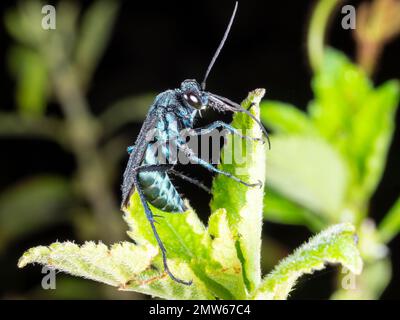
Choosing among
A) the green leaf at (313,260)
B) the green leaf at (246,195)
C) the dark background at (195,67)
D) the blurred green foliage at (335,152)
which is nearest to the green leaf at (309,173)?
the blurred green foliage at (335,152)

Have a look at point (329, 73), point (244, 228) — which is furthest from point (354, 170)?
point (244, 228)

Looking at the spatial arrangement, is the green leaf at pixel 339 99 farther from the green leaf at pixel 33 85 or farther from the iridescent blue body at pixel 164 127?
the green leaf at pixel 33 85

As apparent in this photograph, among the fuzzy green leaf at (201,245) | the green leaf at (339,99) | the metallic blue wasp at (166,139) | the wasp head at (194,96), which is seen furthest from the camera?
the green leaf at (339,99)

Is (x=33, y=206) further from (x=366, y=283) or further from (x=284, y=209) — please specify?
(x=366, y=283)

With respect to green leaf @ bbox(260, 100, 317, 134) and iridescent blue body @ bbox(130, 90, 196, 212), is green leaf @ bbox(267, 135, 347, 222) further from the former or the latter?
iridescent blue body @ bbox(130, 90, 196, 212)

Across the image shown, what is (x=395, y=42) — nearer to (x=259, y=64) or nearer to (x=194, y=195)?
(x=259, y=64)
